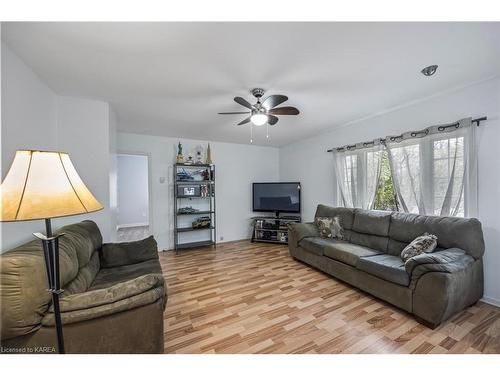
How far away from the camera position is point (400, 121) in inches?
114

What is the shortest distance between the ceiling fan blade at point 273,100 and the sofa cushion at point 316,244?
2.06 m

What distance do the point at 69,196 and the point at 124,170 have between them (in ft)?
20.9

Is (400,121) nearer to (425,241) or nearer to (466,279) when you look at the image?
(425,241)

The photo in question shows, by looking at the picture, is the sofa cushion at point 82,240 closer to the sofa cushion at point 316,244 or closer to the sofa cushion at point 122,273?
the sofa cushion at point 122,273

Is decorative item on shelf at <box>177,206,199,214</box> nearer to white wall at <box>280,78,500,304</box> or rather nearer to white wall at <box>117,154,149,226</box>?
white wall at <box>117,154,149,226</box>

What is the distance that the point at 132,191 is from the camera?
6.57 meters

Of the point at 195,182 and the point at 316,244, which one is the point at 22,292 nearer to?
the point at 316,244

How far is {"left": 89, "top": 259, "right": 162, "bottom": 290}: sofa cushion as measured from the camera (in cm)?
181

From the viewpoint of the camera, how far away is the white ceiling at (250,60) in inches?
54.7

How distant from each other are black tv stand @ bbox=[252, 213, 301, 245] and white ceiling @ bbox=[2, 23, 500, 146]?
2706 mm

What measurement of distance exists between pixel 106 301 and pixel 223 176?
12.4 ft

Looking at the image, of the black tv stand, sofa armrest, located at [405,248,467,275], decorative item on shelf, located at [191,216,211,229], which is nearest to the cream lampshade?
sofa armrest, located at [405,248,467,275]
